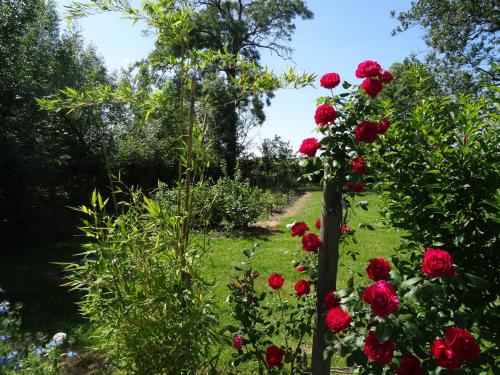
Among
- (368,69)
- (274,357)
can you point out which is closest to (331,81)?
(368,69)

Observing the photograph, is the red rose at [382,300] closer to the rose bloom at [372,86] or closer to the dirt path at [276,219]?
the rose bloom at [372,86]

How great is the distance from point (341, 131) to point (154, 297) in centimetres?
135

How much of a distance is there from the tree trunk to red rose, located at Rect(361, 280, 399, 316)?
70cm

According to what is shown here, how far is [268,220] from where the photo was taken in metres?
12.0

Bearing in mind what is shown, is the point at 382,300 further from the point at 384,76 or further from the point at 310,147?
the point at 384,76

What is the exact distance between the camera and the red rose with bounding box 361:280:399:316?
1.33 m

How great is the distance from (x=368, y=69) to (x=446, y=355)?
132 centimetres

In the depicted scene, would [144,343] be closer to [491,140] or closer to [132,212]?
[132,212]

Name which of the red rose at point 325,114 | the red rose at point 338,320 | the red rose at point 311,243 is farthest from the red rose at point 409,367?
the red rose at point 325,114

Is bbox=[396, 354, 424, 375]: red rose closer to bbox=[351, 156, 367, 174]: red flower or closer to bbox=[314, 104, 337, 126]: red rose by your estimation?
bbox=[351, 156, 367, 174]: red flower

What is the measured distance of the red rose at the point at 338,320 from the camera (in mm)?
1524

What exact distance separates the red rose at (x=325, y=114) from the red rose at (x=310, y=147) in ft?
0.34

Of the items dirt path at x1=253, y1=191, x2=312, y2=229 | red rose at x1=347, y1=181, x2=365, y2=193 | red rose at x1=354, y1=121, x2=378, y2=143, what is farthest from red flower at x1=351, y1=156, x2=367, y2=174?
dirt path at x1=253, y1=191, x2=312, y2=229

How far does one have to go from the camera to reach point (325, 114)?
1.89 meters
